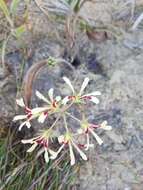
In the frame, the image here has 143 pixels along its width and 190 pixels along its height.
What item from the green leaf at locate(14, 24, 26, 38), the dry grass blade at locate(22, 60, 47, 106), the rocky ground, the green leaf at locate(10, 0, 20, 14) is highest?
the green leaf at locate(10, 0, 20, 14)

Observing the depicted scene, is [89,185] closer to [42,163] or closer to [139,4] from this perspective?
[42,163]

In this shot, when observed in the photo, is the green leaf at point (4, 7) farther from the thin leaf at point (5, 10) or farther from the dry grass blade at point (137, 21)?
the dry grass blade at point (137, 21)

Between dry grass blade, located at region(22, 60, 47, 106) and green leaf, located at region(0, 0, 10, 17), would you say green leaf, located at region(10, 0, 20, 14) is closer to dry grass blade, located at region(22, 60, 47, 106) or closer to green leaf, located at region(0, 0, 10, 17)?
green leaf, located at region(0, 0, 10, 17)

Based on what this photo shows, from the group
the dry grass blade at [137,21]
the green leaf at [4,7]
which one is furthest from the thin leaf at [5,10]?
the dry grass blade at [137,21]

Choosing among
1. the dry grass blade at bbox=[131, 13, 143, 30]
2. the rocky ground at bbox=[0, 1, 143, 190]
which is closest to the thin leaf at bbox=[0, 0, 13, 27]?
the rocky ground at bbox=[0, 1, 143, 190]

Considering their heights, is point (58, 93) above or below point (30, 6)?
below

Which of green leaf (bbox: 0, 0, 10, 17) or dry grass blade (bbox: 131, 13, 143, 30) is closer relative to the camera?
green leaf (bbox: 0, 0, 10, 17)

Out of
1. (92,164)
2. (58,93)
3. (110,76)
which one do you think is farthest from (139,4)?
(92,164)

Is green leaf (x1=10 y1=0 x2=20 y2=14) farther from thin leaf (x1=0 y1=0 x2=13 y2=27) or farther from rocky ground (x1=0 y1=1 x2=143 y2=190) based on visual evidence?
rocky ground (x1=0 y1=1 x2=143 y2=190)

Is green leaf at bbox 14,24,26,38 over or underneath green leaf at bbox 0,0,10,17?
underneath
